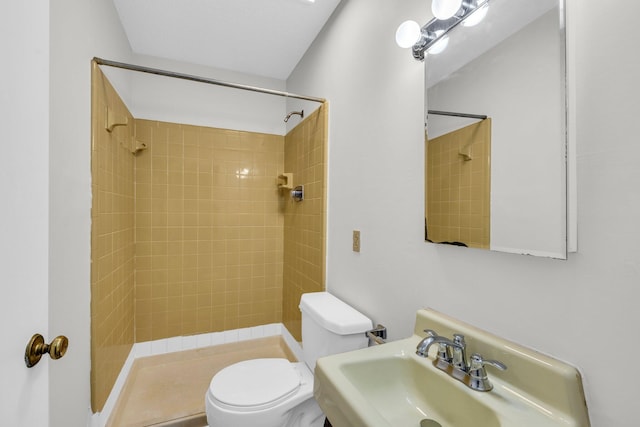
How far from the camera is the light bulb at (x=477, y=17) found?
0.81 metres

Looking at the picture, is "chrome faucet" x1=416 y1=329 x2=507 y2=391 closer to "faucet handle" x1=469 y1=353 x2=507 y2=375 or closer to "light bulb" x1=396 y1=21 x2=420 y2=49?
"faucet handle" x1=469 y1=353 x2=507 y2=375

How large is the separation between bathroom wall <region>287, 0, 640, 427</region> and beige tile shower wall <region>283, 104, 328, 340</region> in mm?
182

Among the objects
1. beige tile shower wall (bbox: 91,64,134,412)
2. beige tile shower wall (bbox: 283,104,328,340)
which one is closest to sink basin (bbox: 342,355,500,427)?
beige tile shower wall (bbox: 283,104,328,340)

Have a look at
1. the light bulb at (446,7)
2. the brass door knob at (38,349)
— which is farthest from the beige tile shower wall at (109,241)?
the light bulb at (446,7)

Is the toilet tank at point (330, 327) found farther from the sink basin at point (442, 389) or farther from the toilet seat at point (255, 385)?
the sink basin at point (442, 389)

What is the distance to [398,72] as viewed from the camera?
45.1 inches

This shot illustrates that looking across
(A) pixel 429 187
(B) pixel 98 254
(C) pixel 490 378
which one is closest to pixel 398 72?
(A) pixel 429 187

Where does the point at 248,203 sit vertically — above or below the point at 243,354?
above

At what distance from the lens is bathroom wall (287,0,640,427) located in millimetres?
538

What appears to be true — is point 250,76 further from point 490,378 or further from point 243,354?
point 490,378

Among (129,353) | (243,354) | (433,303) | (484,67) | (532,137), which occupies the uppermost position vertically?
(484,67)

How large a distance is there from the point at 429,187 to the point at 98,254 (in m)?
1.63

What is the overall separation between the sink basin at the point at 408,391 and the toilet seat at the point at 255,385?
0.64 meters

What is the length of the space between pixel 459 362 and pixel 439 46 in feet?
3.28
